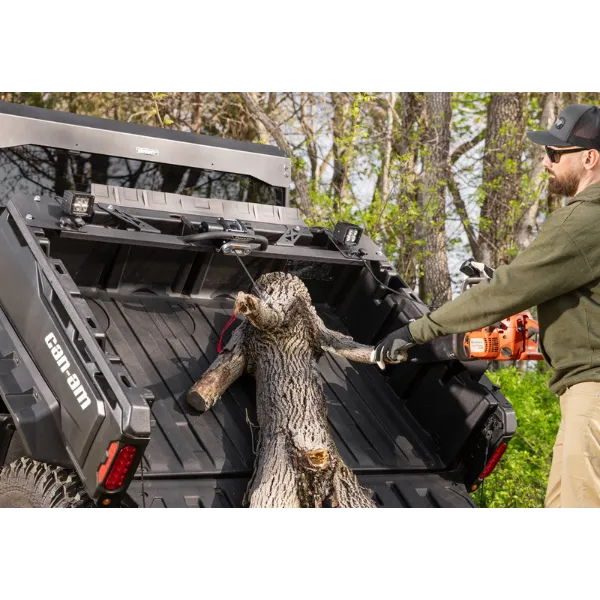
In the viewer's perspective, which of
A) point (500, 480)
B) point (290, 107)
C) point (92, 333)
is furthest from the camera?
point (290, 107)

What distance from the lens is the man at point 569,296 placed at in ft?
10.7

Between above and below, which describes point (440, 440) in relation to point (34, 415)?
below

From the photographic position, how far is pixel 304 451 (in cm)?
433

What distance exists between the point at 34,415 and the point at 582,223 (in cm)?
232

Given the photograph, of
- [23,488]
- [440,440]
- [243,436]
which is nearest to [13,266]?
[23,488]

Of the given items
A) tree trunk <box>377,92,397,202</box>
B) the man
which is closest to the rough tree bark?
the man

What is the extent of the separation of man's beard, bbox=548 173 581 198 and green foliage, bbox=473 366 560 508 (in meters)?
2.46

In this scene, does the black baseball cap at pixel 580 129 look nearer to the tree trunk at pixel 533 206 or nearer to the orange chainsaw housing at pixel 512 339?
the orange chainsaw housing at pixel 512 339

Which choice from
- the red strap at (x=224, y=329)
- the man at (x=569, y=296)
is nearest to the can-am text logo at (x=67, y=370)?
the red strap at (x=224, y=329)

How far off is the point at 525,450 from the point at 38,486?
173 inches

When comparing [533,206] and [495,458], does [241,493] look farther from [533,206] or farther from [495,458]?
[533,206]

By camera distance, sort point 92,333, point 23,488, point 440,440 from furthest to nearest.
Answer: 1. point 440,440
2. point 23,488
3. point 92,333

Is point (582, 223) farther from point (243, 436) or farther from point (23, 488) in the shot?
point (23, 488)

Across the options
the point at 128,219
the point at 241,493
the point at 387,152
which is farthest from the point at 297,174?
the point at 241,493
